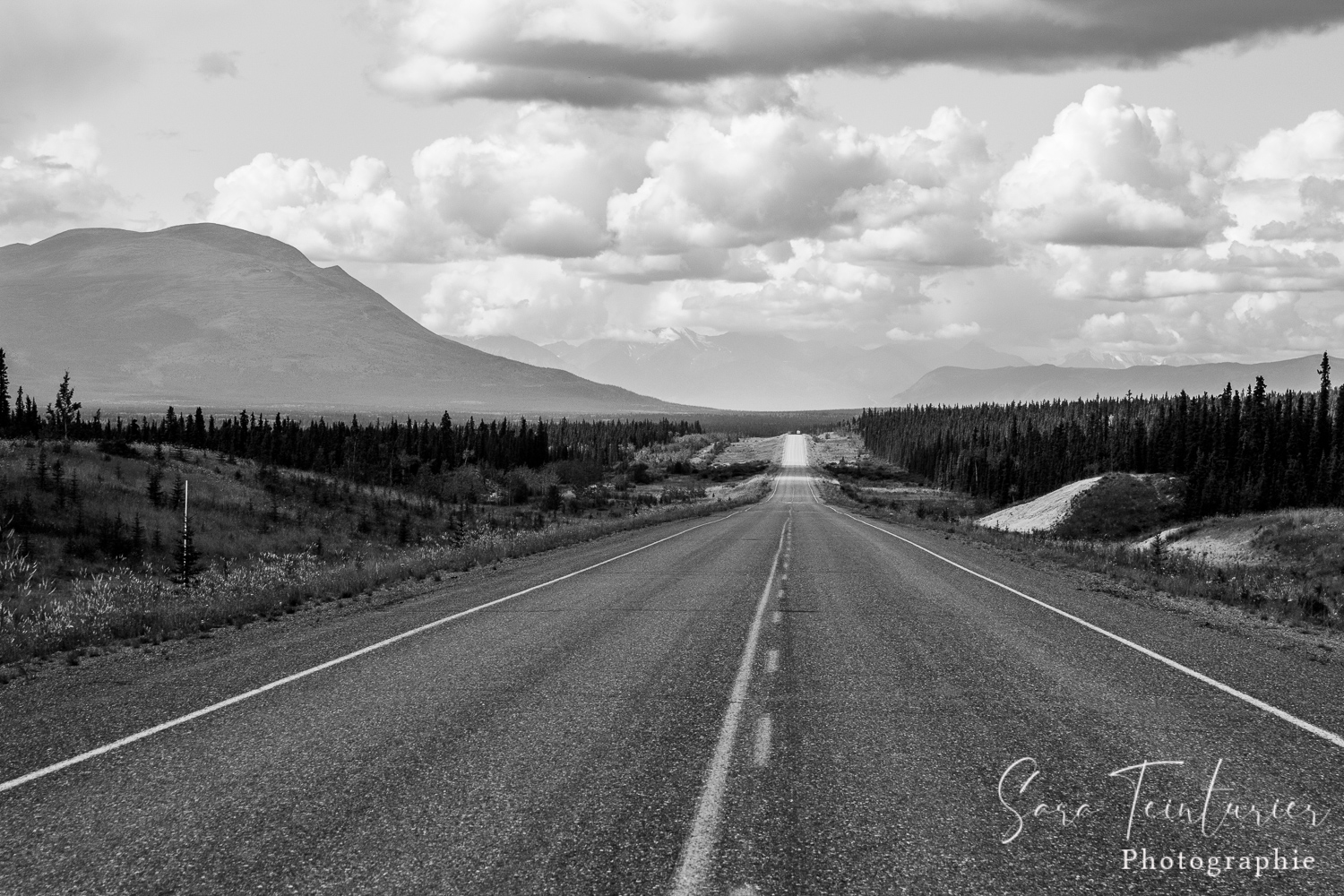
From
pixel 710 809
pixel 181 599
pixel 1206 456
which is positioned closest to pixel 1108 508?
pixel 1206 456

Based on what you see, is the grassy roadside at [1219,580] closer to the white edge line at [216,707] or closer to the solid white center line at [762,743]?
the solid white center line at [762,743]

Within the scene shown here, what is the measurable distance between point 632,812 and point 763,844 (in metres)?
0.93

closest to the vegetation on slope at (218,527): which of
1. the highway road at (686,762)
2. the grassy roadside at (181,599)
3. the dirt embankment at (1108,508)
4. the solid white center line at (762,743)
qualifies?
the grassy roadside at (181,599)

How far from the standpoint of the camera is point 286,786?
657 cm

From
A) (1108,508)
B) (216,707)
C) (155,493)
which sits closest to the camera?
→ (216,707)

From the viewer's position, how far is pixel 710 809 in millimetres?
6047

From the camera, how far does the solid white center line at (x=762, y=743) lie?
7.10 meters

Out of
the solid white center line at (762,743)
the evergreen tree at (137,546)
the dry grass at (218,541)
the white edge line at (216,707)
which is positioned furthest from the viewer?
the evergreen tree at (137,546)

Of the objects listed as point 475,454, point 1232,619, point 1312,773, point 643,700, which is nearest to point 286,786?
point 643,700

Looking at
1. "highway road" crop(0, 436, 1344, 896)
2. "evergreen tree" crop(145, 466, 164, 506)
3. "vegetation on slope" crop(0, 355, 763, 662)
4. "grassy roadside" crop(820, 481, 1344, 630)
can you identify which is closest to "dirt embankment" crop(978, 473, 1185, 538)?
"grassy roadside" crop(820, 481, 1344, 630)

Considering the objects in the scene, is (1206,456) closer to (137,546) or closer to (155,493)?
(155,493)

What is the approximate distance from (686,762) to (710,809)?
38.4 inches

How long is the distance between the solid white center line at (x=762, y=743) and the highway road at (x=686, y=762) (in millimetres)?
32

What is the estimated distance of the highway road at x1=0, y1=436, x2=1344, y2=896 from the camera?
530cm
